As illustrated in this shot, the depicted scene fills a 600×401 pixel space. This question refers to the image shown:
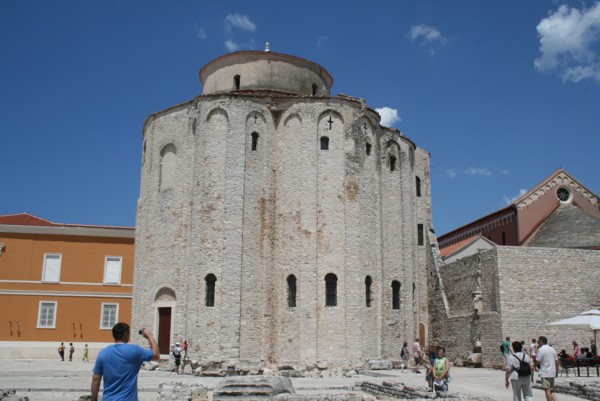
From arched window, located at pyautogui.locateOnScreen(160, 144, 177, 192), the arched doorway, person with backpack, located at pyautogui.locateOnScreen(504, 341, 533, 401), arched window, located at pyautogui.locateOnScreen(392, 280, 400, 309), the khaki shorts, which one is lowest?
the khaki shorts

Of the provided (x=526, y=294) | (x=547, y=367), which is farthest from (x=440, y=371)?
(x=526, y=294)

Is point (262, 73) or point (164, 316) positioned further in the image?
point (262, 73)

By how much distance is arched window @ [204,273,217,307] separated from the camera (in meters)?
25.2

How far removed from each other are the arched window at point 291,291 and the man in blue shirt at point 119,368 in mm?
19225

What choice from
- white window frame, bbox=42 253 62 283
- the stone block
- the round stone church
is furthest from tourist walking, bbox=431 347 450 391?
white window frame, bbox=42 253 62 283

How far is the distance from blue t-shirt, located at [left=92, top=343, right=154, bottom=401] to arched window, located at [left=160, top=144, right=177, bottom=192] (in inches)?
872

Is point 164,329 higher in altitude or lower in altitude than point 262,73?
lower

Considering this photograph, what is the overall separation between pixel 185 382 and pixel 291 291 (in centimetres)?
744

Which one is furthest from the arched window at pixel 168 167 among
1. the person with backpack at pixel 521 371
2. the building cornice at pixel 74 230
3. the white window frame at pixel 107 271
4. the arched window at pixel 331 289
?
the person with backpack at pixel 521 371

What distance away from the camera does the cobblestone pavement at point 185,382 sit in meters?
15.9

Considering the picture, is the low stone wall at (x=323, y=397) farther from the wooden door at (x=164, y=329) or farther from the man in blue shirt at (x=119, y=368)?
the wooden door at (x=164, y=329)

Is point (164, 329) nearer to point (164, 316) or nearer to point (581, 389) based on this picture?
point (164, 316)

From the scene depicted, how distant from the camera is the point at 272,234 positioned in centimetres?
2645

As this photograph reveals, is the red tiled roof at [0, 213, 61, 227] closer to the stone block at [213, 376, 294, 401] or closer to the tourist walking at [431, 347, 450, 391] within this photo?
the stone block at [213, 376, 294, 401]
